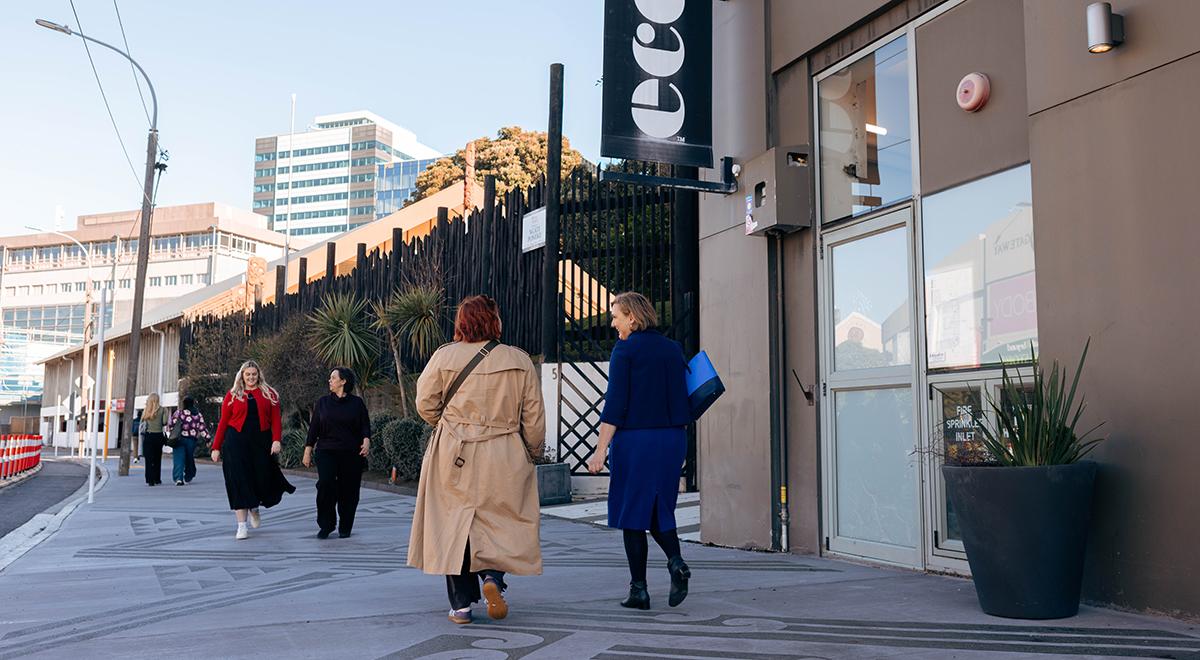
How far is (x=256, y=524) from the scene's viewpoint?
34.0 feet

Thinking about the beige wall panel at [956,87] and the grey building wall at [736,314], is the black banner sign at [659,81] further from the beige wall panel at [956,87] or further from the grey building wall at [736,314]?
the beige wall panel at [956,87]

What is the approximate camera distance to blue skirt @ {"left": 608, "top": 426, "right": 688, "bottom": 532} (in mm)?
5379

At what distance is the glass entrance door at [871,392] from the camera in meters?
6.84

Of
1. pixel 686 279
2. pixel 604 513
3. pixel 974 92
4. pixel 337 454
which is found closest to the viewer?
pixel 974 92

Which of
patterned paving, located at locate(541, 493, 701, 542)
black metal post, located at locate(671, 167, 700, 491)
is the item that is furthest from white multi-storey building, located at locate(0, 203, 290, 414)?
patterned paving, located at locate(541, 493, 701, 542)

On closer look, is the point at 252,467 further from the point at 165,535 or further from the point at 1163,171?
the point at 1163,171

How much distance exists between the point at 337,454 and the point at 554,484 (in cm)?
378

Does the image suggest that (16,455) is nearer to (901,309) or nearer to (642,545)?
(642,545)

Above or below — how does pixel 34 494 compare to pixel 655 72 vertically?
below

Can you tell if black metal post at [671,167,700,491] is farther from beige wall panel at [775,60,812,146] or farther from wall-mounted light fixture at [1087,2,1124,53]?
wall-mounted light fixture at [1087,2,1124,53]

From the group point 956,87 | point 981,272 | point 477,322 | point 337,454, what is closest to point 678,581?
point 477,322

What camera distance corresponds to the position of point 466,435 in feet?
17.4

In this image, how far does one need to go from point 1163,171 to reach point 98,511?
12638 mm

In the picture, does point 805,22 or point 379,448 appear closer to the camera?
point 805,22
